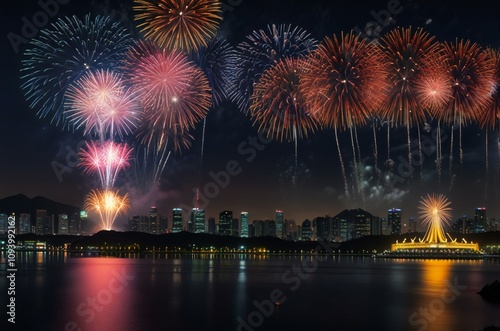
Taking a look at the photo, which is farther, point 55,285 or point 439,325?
point 55,285

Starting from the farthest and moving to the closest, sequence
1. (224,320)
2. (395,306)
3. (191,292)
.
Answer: (191,292), (395,306), (224,320)

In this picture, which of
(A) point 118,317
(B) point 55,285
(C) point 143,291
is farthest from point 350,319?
(B) point 55,285

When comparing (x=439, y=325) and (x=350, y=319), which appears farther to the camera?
(x=350, y=319)

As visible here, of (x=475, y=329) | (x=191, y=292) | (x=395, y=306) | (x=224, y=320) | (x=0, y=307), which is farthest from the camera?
(x=191, y=292)

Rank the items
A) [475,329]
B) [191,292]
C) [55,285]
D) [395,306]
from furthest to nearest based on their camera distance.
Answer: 1. [55,285]
2. [191,292]
3. [395,306]
4. [475,329]

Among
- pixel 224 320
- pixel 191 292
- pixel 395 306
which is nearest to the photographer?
pixel 224 320

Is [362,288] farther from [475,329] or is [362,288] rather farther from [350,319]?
[475,329]

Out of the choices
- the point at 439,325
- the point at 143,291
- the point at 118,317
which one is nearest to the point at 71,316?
the point at 118,317

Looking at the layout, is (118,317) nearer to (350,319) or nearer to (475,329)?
(350,319)
